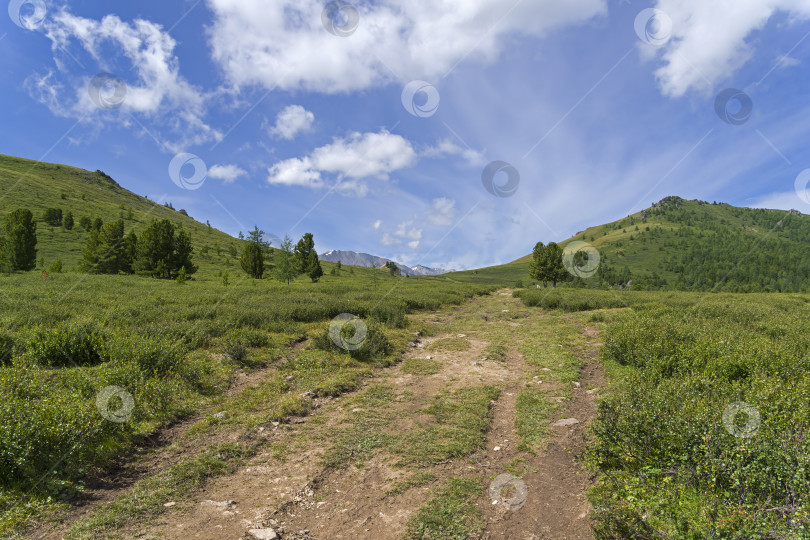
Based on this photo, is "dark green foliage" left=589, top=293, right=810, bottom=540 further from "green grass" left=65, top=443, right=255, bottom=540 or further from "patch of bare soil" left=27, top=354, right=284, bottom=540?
"patch of bare soil" left=27, top=354, right=284, bottom=540

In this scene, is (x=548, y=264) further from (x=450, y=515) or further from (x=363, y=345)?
(x=450, y=515)

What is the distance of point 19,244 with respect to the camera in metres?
50.6

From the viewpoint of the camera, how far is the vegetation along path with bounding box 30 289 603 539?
4.70 meters

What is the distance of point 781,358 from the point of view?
8.20 m

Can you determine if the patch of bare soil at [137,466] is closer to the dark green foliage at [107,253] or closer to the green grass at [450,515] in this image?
the green grass at [450,515]

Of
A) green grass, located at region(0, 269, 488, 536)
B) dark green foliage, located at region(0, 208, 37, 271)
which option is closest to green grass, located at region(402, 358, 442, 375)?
green grass, located at region(0, 269, 488, 536)

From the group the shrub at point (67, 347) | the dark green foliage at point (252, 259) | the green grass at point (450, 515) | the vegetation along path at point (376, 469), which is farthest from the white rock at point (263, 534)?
the dark green foliage at point (252, 259)

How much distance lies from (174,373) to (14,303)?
13058 mm

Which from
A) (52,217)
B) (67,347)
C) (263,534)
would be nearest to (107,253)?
(52,217)

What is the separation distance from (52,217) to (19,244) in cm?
3707

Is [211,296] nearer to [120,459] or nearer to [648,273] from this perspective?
[120,459]

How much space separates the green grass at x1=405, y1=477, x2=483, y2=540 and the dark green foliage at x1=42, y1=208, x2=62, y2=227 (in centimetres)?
10931

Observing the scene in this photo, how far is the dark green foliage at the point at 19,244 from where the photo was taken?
4969 cm

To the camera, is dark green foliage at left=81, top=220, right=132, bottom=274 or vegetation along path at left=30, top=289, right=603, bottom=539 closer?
vegetation along path at left=30, top=289, right=603, bottom=539
